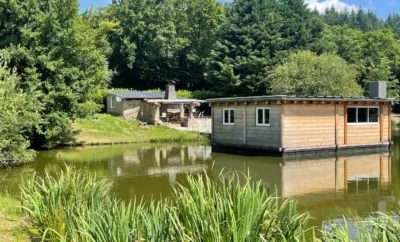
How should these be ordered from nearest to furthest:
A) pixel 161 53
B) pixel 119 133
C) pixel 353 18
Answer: pixel 119 133, pixel 161 53, pixel 353 18

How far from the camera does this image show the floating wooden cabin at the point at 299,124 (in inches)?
707

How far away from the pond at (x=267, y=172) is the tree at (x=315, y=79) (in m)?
7.53

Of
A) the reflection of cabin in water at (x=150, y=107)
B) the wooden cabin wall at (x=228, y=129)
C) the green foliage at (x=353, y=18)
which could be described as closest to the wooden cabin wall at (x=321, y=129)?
the wooden cabin wall at (x=228, y=129)

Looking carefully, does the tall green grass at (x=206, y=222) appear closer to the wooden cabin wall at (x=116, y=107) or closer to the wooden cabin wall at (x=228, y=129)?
the wooden cabin wall at (x=228, y=129)

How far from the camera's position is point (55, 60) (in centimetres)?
2106

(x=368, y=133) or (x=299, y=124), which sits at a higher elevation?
(x=299, y=124)

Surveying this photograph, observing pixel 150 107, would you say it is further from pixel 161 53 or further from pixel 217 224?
pixel 217 224

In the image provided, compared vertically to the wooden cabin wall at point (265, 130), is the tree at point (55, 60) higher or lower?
higher

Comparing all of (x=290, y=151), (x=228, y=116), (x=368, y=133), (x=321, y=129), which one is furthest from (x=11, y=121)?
(x=368, y=133)

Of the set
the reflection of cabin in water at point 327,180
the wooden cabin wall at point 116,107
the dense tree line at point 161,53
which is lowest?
the reflection of cabin in water at point 327,180

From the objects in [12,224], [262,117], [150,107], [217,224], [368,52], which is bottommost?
[12,224]

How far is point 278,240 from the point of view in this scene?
4.36 meters

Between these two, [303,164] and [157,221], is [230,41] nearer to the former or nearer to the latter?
[303,164]

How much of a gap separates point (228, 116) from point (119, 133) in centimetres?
918
